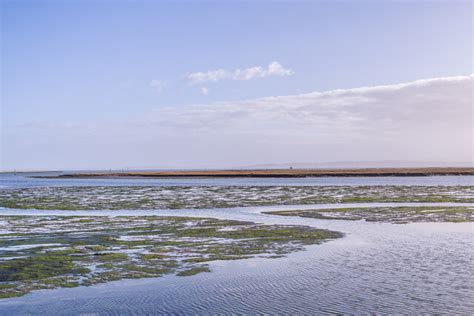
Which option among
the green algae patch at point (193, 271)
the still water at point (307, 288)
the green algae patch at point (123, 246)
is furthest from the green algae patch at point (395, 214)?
the green algae patch at point (193, 271)

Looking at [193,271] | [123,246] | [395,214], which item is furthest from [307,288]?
[395,214]

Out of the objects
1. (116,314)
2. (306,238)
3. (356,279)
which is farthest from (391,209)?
(116,314)

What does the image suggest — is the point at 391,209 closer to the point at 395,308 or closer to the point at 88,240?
the point at 88,240

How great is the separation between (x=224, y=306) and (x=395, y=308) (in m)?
4.31

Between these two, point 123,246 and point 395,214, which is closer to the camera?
point 123,246

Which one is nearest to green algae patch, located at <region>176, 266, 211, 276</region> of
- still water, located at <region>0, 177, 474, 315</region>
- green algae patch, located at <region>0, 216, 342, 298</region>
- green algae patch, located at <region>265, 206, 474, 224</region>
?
green algae patch, located at <region>0, 216, 342, 298</region>

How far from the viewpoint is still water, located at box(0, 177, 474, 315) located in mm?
12273

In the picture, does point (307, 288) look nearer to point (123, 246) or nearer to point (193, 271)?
point (193, 271)

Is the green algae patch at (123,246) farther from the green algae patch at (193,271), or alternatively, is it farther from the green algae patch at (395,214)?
the green algae patch at (395,214)

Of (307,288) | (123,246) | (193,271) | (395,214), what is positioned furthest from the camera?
(395,214)

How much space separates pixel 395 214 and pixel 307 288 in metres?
22.5

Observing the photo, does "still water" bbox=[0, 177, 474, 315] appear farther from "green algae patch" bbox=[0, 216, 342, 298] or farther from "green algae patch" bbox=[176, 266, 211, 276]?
"green algae patch" bbox=[0, 216, 342, 298]

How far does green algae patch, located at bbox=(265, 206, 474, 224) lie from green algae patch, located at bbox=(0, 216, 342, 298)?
676 centimetres

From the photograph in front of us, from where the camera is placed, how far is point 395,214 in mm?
34625
